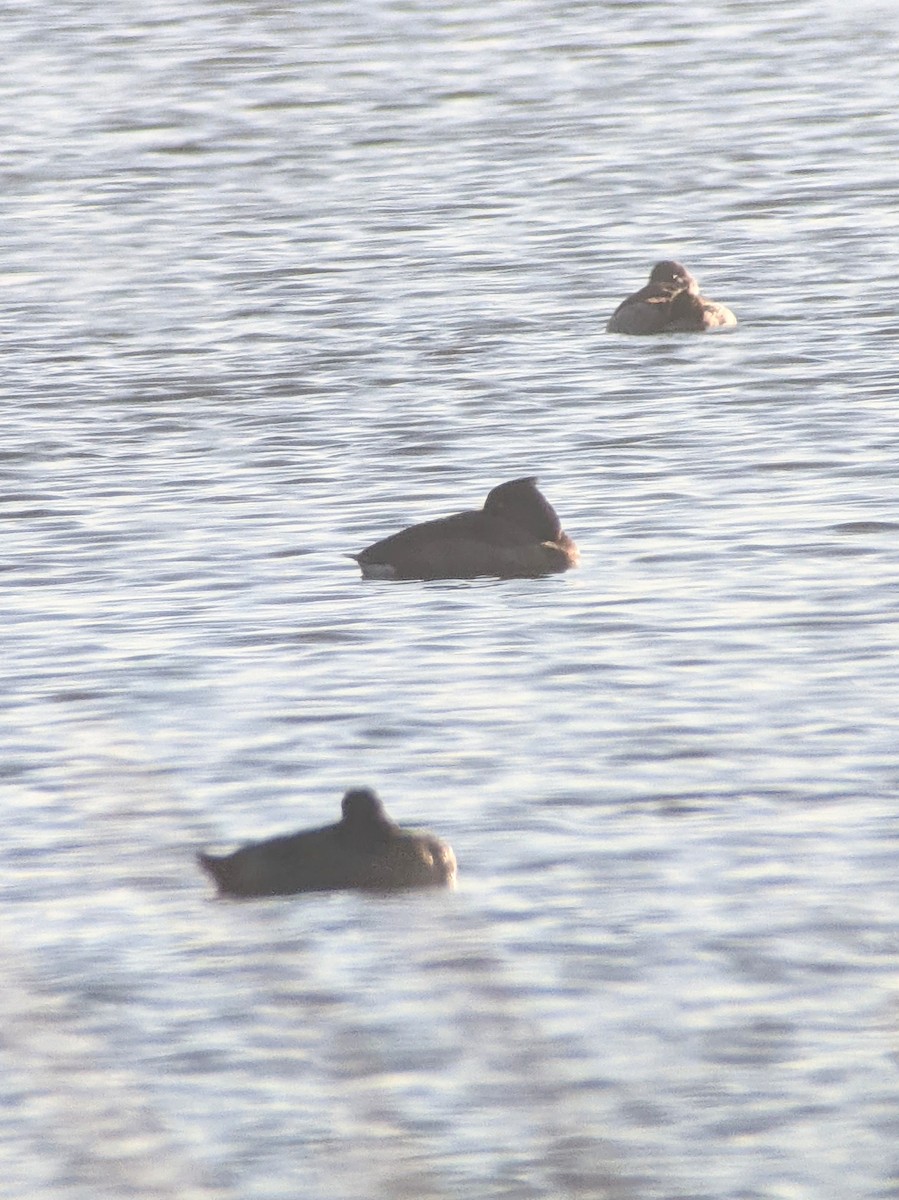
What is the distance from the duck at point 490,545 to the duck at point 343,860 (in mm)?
5143

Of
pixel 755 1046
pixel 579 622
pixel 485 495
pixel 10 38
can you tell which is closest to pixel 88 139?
pixel 10 38

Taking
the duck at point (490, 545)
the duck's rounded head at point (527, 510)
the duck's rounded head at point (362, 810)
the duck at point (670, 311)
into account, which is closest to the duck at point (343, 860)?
the duck's rounded head at point (362, 810)

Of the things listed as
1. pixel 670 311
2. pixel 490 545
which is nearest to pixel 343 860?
pixel 490 545

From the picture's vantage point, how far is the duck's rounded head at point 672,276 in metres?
25.5

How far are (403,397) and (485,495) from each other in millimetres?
3839

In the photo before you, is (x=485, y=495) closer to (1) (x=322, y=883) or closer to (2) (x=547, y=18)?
(1) (x=322, y=883)

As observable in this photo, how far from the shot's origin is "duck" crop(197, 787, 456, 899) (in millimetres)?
10836

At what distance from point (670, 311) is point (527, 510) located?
8426mm

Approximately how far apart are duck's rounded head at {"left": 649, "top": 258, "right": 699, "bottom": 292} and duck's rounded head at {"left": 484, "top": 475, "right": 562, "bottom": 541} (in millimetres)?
9028

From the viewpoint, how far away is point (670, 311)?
24.6 m

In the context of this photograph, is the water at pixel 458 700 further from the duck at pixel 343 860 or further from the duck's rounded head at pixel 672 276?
the duck's rounded head at pixel 672 276

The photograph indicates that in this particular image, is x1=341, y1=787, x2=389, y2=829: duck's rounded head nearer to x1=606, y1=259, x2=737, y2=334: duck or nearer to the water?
the water

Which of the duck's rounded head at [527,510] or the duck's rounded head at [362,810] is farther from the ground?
the duck's rounded head at [362,810]

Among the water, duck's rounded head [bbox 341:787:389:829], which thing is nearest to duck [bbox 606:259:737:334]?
the water
